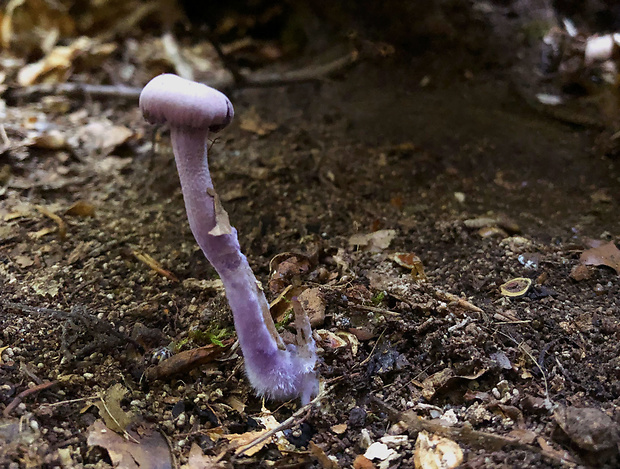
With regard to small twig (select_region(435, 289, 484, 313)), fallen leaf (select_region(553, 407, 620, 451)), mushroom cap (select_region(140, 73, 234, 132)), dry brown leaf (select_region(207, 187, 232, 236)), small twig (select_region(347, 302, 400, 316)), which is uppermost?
mushroom cap (select_region(140, 73, 234, 132))

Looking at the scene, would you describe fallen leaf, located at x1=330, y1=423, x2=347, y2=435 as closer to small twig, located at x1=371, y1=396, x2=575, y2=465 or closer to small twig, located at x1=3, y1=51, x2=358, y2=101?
A: small twig, located at x1=371, y1=396, x2=575, y2=465

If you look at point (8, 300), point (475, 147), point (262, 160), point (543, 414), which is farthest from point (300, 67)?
point (543, 414)

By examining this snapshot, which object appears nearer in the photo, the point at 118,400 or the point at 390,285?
the point at 118,400

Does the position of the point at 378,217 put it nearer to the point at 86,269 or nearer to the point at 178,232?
the point at 178,232

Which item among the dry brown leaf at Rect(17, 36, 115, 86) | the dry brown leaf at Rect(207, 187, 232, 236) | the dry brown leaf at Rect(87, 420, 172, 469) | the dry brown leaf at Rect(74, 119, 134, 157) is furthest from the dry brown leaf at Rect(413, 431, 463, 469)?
the dry brown leaf at Rect(17, 36, 115, 86)

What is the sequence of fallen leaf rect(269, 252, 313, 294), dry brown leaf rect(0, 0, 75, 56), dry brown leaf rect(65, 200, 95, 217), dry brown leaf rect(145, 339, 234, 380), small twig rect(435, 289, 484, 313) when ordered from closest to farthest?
dry brown leaf rect(145, 339, 234, 380) → small twig rect(435, 289, 484, 313) → fallen leaf rect(269, 252, 313, 294) → dry brown leaf rect(65, 200, 95, 217) → dry brown leaf rect(0, 0, 75, 56)

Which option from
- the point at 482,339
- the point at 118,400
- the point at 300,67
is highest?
the point at 300,67

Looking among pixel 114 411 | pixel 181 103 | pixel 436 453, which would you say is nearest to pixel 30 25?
pixel 181 103

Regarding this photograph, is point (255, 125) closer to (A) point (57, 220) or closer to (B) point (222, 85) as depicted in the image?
(B) point (222, 85)
